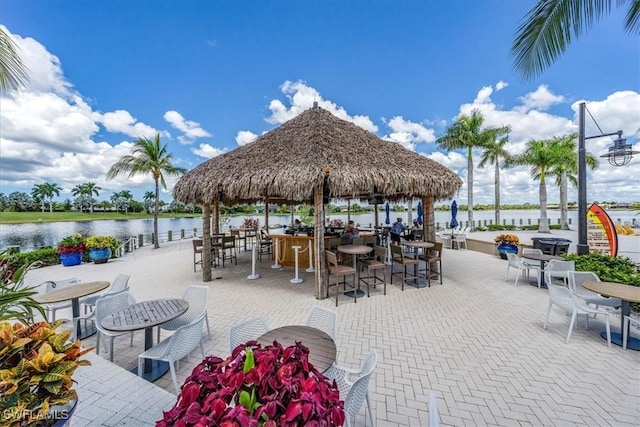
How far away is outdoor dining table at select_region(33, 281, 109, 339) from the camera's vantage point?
3924mm

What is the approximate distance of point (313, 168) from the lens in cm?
602

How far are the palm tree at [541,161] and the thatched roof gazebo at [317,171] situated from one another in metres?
17.3

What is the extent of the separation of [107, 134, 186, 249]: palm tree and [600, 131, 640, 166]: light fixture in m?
19.4

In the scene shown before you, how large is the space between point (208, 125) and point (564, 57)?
756 inches

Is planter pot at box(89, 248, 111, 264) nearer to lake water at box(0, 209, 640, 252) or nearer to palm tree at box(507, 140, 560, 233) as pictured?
lake water at box(0, 209, 640, 252)

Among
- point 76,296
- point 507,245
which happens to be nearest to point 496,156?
point 507,245

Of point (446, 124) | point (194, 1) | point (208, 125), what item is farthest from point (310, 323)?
point (446, 124)

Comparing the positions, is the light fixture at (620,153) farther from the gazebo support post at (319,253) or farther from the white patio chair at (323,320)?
the white patio chair at (323,320)

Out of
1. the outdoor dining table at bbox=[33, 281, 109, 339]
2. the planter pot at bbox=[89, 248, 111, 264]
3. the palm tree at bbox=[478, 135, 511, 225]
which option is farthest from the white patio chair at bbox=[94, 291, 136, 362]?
the palm tree at bbox=[478, 135, 511, 225]

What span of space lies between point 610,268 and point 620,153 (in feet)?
9.58

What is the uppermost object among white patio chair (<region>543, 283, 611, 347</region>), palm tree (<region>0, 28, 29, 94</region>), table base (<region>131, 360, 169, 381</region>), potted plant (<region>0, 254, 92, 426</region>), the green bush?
palm tree (<region>0, 28, 29, 94</region>)

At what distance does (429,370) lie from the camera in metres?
3.27

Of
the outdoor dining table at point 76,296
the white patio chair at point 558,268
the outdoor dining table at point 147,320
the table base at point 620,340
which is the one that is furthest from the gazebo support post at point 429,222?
the outdoor dining table at point 76,296

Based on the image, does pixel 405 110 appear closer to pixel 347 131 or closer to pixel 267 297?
pixel 347 131
